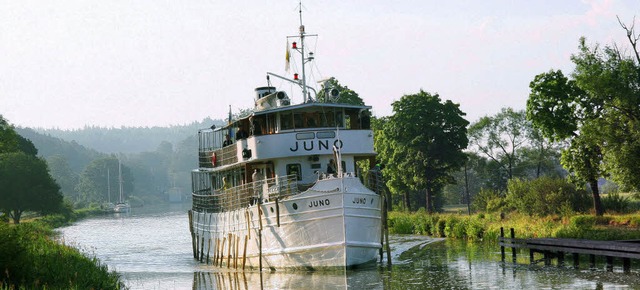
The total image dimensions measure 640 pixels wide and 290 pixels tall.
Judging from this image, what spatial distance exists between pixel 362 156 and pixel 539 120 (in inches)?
735

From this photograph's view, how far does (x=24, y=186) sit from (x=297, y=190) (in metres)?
61.8

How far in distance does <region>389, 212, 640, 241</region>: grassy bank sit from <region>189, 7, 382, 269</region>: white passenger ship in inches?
428

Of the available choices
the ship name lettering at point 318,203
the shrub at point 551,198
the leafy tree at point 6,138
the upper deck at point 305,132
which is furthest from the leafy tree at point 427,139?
the leafy tree at point 6,138

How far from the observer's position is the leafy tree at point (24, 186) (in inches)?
3428

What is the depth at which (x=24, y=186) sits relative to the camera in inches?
3553

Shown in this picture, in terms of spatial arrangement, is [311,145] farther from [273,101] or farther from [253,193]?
[273,101]

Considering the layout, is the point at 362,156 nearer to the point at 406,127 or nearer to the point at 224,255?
the point at 224,255

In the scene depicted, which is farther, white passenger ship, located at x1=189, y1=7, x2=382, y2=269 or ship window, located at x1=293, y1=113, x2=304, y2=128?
ship window, located at x1=293, y1=113, x2=304, y2=128

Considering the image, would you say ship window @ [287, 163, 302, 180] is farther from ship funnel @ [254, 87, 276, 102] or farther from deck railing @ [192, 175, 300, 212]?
ship funnel @ [254, 87, 276, 102]

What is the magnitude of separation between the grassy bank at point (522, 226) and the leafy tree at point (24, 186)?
142 ft

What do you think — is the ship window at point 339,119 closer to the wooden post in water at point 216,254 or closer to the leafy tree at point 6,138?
the wooden post in water at point 216,254

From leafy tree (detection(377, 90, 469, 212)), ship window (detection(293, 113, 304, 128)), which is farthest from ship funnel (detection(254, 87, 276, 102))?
leafy tree (detection(377, 90, 469, 212))

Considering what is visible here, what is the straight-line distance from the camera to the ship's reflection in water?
31781 mm

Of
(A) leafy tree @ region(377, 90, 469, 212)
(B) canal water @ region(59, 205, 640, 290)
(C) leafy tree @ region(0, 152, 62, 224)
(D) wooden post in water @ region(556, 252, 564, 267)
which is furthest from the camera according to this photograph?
(C) leafy tree @ region(0, 152, 62, 224)
